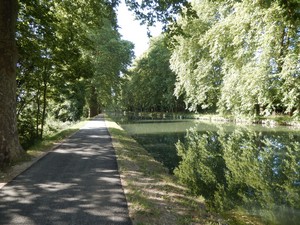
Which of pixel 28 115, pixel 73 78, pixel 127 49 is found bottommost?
pixel 28 115

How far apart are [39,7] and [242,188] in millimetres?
11709

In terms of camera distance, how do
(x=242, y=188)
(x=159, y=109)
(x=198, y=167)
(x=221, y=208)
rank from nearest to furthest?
(x=221, y=208), (x=242, y=188), (x=198, y=167), (x=159, y=109)

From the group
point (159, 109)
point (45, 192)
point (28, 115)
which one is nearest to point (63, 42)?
point (28, 115)

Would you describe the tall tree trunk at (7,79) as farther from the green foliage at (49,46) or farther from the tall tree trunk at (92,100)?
the tall tree trunk at (92,100)

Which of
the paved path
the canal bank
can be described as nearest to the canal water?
the canal bank

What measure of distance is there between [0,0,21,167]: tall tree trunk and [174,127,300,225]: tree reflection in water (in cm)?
618

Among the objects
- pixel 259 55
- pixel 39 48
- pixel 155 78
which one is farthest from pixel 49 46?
pixel 155 78

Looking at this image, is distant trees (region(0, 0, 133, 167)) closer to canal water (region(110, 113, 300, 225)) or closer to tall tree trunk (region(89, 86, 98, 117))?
canal water (region(110, 113, 300, 225))

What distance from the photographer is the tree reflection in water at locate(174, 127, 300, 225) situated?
Result: 7.97m

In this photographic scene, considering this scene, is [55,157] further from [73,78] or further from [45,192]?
[73,78]

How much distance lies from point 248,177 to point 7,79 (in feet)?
30.5

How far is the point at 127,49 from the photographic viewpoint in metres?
50.4

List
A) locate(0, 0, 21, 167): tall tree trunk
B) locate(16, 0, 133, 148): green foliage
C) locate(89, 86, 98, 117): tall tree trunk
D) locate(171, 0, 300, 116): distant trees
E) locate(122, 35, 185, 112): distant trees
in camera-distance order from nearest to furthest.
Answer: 1. locate(0, 0, 21, 167): tall tree trunk
2. locate(16, 0, 133, 148): green foliage
3. locate(171, 0, 300, 116): distant trees
4. locate(89, 86, 98, 117): tall tree trunk
5. locate(122, 35, 185, 112): distant trees

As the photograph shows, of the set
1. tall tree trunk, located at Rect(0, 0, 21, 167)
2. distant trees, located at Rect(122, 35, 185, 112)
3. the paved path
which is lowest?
the paved path
